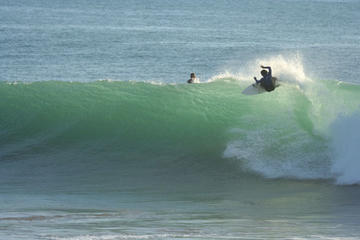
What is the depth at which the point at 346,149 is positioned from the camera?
15.2m

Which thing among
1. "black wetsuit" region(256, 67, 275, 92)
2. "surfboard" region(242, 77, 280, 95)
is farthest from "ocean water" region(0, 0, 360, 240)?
"black wetsuit" region(256, 67, 275, 92)

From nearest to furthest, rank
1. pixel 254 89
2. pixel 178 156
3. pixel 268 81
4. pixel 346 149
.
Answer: pixel 346 149
pixel 178 156
pixel 268 81
pixel 254 89

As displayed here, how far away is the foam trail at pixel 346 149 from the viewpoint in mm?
14328

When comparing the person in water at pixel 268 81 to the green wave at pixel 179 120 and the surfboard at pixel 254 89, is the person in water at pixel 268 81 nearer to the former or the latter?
the surfboard at pixel 254 89

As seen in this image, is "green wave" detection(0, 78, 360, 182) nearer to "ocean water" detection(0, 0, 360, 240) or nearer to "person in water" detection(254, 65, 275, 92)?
"ocean water" detection(0, 0, 360, 240)

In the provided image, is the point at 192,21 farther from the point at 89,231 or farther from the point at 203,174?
the point at 89,231

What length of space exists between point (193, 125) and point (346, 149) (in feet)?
14.7

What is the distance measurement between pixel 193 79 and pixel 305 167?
7.44 metres

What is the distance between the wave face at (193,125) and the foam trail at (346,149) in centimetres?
2

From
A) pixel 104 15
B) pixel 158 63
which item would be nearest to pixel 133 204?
pixel 158 63

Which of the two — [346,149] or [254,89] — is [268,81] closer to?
[254,89]

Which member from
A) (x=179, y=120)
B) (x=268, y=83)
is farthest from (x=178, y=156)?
(x=268, y=83)

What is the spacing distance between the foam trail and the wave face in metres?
0.02

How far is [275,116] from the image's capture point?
17641mm
